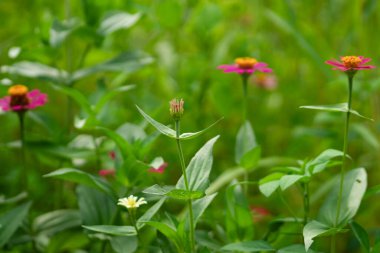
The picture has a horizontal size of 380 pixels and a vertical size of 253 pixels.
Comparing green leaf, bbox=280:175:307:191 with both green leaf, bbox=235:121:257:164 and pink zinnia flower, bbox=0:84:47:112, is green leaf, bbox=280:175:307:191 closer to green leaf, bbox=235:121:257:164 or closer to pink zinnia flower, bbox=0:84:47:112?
green leaf, bbox=235:121:257:164

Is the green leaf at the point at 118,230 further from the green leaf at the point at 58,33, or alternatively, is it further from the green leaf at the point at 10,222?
the green leaf at the point at 58,33

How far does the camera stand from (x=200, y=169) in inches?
27.2

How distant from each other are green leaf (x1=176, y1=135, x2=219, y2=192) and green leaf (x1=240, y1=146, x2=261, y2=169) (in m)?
0.11

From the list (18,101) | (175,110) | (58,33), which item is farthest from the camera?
(58,33)

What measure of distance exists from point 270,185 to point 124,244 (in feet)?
0.70

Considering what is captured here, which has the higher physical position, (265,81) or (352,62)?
(352,62)

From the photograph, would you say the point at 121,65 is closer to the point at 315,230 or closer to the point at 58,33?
the point at 58,33

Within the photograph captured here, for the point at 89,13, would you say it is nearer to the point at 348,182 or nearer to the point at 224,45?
the point at 224,45

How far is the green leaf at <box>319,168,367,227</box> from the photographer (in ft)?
2.37

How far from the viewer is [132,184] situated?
0.79 metres

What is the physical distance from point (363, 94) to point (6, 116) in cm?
77

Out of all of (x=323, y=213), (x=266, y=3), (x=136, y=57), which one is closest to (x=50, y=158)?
(x=136, y=57)

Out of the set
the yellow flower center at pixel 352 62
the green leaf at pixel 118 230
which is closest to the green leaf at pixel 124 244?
the green leaf at pixel 118 230

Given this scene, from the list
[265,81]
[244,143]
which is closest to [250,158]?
[244,143]
